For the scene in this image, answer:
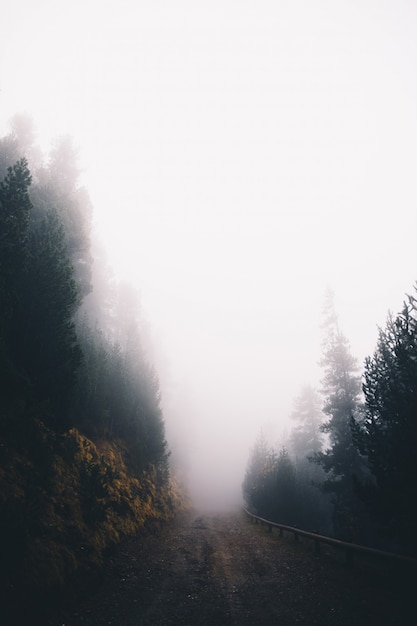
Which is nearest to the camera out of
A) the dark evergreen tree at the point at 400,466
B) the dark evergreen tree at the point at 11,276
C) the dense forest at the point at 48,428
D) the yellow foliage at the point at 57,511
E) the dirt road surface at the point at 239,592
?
the dirt road surface at the point at 239,592

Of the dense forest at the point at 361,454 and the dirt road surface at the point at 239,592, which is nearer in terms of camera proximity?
the dirt road surface at the point at 239,592

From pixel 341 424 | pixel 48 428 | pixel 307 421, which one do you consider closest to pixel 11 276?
pixel 48 428

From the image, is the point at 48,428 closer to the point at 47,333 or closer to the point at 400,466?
the point at 47,333

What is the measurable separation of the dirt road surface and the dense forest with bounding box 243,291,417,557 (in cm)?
223

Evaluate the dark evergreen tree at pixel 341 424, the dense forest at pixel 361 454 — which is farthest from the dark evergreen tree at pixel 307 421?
the dark evergreen tree at pixel 341 424

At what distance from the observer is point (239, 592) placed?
9.02 metres

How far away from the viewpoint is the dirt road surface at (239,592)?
718cm

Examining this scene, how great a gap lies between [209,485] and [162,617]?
86357mm

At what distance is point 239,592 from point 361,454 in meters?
9.98

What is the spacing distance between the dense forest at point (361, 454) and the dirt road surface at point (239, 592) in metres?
2.23

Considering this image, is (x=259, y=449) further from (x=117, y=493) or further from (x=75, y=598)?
(x=75, y=598)

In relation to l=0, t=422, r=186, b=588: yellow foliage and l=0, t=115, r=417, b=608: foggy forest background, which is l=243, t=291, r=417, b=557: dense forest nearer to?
l=0, t=115, r=417, b=608: foggy forest background

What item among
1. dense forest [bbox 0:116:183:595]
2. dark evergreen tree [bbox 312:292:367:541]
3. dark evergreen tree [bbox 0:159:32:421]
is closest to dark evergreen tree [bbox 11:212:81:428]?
dense forest [bbox 0:116:183:595]

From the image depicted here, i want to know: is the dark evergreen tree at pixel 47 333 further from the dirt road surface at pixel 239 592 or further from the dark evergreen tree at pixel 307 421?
the dark evergreen tree at pixel 307 421
